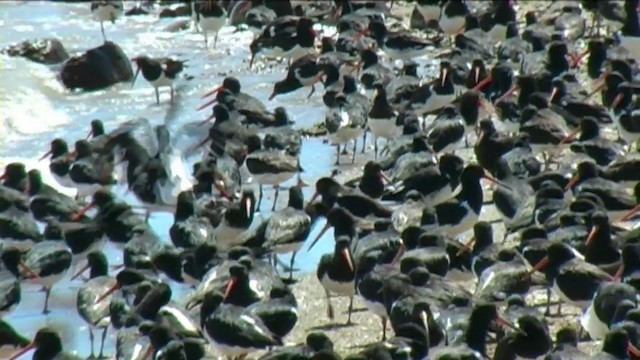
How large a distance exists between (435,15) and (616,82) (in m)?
Result: 5.97

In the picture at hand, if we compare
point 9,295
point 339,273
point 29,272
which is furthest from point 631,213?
point 9,295

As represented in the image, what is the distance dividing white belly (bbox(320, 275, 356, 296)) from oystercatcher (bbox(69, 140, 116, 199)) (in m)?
3.96

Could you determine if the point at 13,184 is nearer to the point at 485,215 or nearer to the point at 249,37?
the point at 485,215

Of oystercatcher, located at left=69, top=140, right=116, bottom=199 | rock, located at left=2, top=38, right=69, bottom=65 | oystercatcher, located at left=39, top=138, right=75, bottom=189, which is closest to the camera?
oystercatcher, located at left=69, top=140, right=116, bottom=199

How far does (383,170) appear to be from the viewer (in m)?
15.6

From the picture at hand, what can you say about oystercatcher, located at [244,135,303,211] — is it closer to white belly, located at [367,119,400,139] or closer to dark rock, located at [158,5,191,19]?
white belly, located at [367,119,400,139]

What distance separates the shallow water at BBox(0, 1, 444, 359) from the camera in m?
13.7

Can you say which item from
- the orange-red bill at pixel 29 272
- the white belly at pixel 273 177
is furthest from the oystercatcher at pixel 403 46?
the orange-red bill at pixel 29 272

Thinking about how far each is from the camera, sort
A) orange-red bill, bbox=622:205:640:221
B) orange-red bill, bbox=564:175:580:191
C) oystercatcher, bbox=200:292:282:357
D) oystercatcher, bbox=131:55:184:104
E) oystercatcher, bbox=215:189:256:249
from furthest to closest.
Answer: oystercatcher, bbox=131:55:184:104
orange-red bill, bbox=564:175:580:191
oystercatcher, bbox=215:189:256:249
orange-red bill, bbox=622:205:640:221
oystercatcher, bbox=200:292:282:357

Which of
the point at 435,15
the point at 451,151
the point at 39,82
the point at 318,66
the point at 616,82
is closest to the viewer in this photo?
the point at 451,151

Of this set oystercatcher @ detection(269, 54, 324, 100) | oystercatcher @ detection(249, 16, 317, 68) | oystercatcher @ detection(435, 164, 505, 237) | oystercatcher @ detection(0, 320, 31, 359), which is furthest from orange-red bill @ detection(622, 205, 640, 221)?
oystercatcher @ detection(249, 16, 317, 68)

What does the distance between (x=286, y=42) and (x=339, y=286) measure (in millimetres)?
9443

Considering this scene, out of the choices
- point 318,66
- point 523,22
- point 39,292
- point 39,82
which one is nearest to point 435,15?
point 523,22

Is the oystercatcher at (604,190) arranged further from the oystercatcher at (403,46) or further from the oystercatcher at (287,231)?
the oystercatcher at (403,46)
